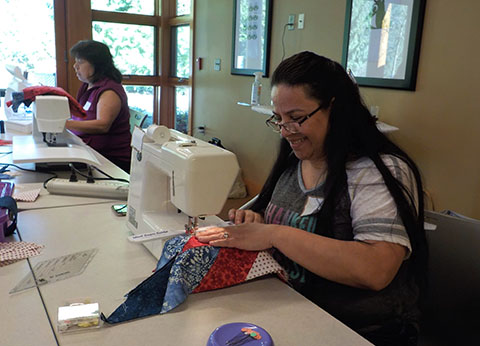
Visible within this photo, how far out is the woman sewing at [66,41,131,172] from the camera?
8.68ft

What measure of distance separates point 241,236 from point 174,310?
0.71 ft

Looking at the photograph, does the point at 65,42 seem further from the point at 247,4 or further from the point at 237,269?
the point at 237,269

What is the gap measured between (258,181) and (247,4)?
1519 mm

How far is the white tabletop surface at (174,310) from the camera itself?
78cm

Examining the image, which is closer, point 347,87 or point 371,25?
point 347,87

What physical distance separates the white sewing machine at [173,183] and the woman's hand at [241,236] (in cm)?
6

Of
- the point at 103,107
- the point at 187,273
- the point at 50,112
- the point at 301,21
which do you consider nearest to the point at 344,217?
the point at 187,273

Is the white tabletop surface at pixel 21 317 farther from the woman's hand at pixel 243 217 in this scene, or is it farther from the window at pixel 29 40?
the window at pixel 29 40

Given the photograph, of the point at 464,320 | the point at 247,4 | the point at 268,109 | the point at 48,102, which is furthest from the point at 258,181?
the point at 464,320

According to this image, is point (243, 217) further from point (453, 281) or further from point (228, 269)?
point (453, 281)

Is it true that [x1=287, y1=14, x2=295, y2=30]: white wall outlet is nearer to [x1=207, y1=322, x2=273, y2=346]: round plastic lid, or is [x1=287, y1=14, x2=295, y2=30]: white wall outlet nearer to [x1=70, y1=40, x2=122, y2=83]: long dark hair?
[x1=70, y1=40, x2=122, y2=83]: long dark hair

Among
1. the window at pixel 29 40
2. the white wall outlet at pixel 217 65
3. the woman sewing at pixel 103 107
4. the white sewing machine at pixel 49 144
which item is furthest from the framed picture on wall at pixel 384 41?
the window at pixel 29 40

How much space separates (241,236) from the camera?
97 centimetres

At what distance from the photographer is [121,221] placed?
1.37 metres
